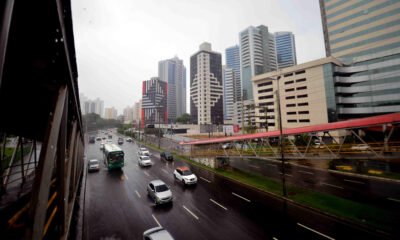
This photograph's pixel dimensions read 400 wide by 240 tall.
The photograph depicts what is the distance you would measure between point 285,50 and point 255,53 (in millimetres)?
44538

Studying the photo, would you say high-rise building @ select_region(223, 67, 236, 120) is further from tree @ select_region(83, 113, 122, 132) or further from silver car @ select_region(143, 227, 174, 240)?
silver car @ select_region(143, 227, 174, 240)

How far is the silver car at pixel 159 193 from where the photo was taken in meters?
14.2

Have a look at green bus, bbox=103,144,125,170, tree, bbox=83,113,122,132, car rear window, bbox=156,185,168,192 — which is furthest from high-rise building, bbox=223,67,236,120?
car rear window, bbox=156,185,168,192

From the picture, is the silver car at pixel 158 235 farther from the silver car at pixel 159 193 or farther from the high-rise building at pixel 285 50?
the high-rise building at pixel 285 50

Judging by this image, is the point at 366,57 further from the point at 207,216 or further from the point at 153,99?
the point at 153,99

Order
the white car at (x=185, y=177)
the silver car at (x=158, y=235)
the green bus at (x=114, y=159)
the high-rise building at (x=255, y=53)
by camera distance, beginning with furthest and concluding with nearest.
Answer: the high-rise building at (x=255, y=53), the green bus at (x=114, y=159), the white car at (x=185, y=177), the silver car at (x=158, y=235)

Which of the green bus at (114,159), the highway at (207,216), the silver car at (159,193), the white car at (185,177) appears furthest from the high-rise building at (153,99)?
the silver car at (159,193)

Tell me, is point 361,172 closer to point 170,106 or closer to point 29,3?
point 29,3

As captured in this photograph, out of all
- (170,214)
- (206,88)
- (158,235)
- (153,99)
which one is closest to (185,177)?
(170,214)

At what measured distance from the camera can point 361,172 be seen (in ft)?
72.7

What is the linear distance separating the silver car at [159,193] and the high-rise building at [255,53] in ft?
416

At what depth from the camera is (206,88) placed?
109m

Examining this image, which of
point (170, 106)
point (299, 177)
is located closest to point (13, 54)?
point (299, 177)

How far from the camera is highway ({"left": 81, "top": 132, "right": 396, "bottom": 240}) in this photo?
10.4 m
